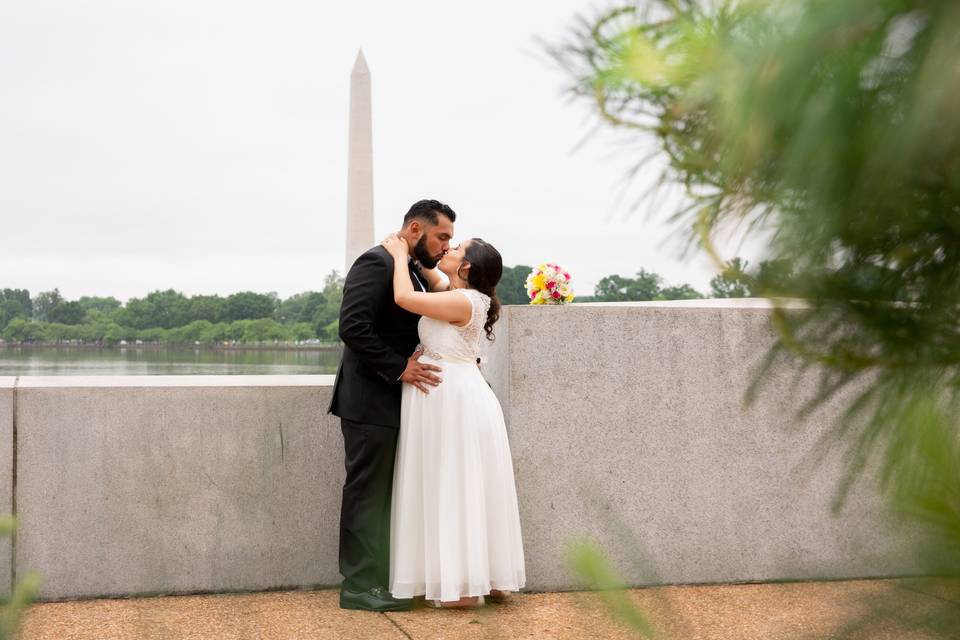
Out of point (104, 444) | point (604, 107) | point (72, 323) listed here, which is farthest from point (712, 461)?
point (72, 323)

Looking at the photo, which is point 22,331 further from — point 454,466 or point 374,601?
point 454,466

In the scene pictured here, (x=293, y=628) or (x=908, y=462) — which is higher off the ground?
(x=908, y=462)

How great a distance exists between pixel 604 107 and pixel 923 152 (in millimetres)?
275

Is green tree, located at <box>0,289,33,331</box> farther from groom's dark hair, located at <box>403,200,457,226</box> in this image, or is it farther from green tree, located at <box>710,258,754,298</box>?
green tree, located at <box>710,258,754,298</box>

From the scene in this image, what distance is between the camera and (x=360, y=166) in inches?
961

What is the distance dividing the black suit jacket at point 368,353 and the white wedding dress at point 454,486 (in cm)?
→ 13

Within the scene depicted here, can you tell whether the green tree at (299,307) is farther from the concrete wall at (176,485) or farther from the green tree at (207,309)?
the concrete wall at (176,485)

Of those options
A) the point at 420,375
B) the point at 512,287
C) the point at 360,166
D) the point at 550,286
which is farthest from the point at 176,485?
the point at 512,287

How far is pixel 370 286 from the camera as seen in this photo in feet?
16.2

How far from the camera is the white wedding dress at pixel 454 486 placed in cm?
488

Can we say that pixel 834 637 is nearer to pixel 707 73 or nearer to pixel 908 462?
pixel 908 462

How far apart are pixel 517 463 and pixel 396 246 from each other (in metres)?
1.50

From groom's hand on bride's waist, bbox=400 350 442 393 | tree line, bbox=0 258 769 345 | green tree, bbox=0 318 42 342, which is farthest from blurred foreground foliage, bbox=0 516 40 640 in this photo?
green tree, bbox=0 318 42 342

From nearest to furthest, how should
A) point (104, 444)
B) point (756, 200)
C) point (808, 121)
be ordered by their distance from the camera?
point (808, 121), point (756, 200), point (104, 444)
